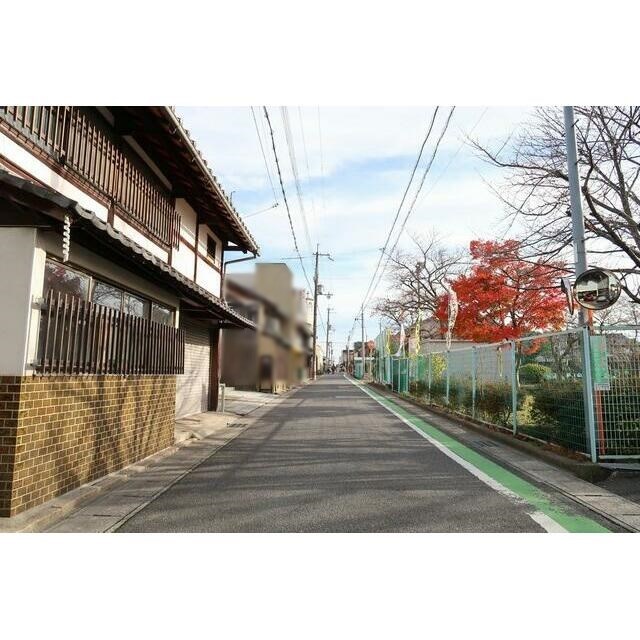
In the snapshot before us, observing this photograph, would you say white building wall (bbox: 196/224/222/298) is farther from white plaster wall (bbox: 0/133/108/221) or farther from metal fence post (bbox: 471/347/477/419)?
metal fence post (bbox: 471/347/477/419)

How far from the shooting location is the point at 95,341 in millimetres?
5328

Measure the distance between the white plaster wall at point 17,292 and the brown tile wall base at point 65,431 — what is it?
276mm

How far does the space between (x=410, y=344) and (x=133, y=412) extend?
62.3 ft

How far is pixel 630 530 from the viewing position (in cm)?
399

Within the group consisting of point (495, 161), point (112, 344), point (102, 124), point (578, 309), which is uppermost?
point (495, 161)

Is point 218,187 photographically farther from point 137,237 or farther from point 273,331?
point 273,331

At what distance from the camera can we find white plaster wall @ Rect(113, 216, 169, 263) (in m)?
6.96

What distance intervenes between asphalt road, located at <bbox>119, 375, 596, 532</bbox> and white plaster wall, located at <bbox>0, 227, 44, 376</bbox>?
1.78 m

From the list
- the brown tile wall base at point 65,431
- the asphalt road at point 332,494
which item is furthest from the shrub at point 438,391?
the brown tile wall base at point 65,431

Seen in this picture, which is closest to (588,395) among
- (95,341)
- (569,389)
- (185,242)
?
(569,389)

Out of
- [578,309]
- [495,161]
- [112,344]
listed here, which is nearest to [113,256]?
[112,344]

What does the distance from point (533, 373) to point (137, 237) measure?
672cm

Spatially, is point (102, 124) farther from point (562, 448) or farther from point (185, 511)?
point (562, 448)

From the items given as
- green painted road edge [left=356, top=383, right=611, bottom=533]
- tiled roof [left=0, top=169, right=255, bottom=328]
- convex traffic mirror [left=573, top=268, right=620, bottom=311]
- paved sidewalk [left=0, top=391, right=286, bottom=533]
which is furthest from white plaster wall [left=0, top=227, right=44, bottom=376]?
convex traffic mirror [left=573, top=268, right=620, bottom=311]
